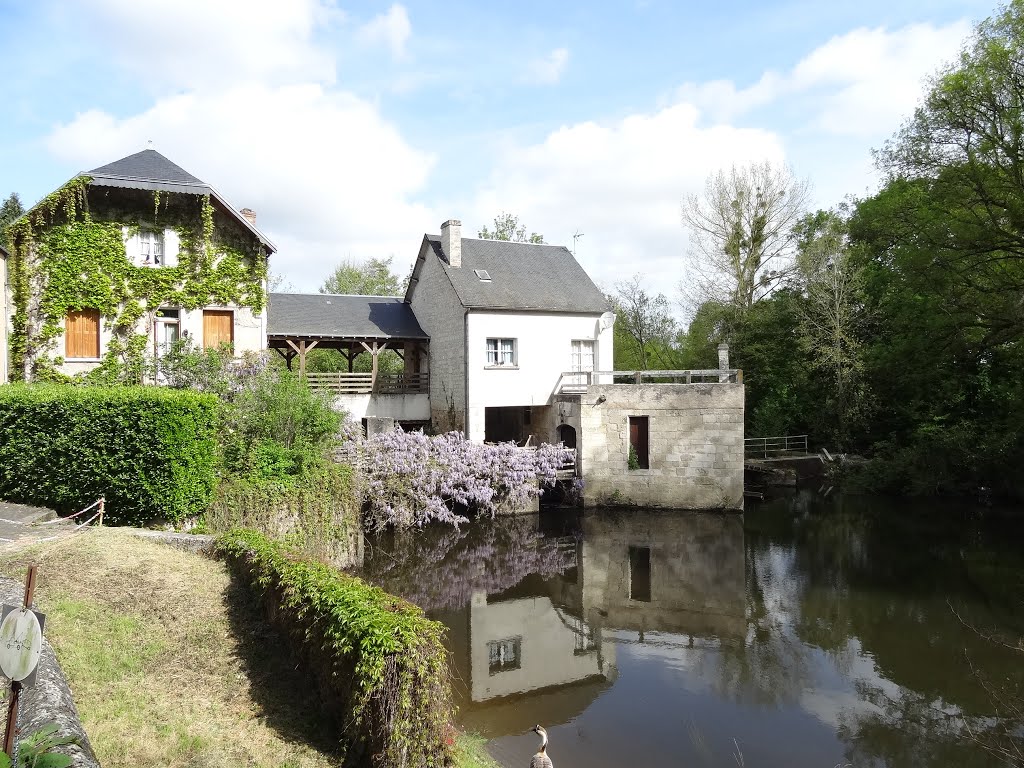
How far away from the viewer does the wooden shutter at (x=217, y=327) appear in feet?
58.3

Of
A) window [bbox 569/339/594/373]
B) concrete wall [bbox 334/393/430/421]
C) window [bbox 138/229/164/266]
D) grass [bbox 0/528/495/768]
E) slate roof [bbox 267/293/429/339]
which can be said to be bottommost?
grass [bbox 0/528/495/768]

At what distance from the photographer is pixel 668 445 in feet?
65.1

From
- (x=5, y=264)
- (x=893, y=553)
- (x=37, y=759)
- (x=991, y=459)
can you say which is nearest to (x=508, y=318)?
(x=893, y=553)

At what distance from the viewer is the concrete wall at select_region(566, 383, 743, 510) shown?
19500 mm

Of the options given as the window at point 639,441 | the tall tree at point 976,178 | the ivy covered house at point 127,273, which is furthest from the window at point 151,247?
the tall tree at point 976,178

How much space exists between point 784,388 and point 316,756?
85.1 ft

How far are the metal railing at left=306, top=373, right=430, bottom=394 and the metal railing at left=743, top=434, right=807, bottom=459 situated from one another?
43.3 feet

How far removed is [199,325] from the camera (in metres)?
17.6

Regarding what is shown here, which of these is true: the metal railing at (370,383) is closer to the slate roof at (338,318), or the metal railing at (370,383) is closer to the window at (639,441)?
the slate roof at (338,318)

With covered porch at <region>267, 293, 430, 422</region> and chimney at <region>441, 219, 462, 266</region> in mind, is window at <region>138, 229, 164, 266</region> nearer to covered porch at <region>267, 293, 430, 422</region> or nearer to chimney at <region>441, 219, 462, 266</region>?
covered porch at <region>267, 293, 430, 422</region>

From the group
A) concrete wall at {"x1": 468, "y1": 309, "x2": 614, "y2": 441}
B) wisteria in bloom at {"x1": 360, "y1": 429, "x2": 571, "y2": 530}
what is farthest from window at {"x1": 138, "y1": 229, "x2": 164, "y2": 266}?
concrete wall at {"x1": 468, "y1": 309, "x2": 614, "y2": 441}

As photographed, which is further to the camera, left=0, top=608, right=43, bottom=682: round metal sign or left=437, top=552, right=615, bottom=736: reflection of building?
left=437, top=552, right=615, bottom=736: reflection of building

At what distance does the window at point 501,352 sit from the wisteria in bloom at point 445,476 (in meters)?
3.05

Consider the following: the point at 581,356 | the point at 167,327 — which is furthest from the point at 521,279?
the point at 167,327
